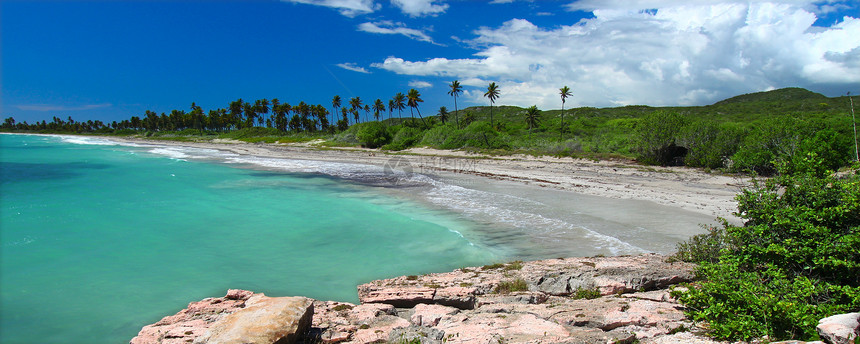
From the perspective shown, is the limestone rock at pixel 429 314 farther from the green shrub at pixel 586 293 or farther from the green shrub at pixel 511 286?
the green shrub at pixel 586 293

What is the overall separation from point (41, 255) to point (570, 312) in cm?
1439

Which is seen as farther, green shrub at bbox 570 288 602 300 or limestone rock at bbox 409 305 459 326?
green shrub at bbox 570 288 602 300

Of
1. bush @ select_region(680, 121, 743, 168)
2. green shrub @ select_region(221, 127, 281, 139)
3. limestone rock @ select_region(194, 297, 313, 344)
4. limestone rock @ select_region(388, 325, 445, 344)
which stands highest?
green shrub @ select_region(221, 127, 281, 139)

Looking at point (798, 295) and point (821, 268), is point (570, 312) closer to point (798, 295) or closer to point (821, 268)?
point (798, 295)

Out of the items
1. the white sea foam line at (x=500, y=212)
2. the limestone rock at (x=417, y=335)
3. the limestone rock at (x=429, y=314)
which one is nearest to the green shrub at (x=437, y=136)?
the white sea foam line at (x=500, y=212)

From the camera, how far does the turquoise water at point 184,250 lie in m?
8.05

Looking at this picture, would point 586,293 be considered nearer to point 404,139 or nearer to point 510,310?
point 510,310

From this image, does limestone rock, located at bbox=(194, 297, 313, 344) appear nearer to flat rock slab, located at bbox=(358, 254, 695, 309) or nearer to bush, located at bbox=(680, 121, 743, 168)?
flat rock slab, located at bbox=(358, 254, 695, 309)

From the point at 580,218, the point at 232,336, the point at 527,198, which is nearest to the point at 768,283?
the point at 232,336

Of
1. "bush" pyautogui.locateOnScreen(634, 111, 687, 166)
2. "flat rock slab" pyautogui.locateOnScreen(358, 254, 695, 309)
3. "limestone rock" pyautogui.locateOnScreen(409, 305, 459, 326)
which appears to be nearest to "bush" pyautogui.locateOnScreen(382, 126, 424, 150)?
"bush" pyautogui.locateOnScreen(634, 111, 687, 166)

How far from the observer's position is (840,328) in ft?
11.9

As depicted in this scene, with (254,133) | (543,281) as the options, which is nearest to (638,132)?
(543,281)

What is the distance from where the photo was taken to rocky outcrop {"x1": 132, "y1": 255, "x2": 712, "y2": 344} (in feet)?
15.1

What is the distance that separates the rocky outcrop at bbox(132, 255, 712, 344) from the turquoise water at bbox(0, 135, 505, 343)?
245cm
